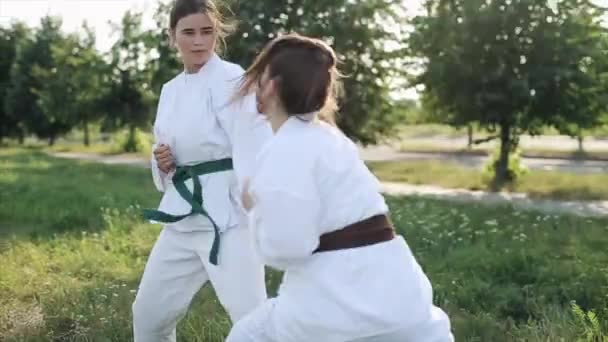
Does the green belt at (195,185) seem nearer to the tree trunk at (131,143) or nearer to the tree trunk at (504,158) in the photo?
the tree trunk at (504,158)

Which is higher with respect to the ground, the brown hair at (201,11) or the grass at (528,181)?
the brown hair at (201,11)

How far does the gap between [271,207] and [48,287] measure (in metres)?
4.49

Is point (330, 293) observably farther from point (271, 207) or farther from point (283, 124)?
point (283, 124)

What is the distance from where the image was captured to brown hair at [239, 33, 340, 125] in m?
2.47

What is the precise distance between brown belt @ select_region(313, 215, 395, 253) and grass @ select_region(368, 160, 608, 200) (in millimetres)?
11909

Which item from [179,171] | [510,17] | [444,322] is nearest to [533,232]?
[179,171]

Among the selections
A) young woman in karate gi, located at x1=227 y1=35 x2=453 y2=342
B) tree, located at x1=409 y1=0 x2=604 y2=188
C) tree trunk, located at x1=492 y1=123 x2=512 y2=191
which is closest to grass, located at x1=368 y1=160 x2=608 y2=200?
tree trunk, located at x1=492 y1=123 x2=512 y2=191

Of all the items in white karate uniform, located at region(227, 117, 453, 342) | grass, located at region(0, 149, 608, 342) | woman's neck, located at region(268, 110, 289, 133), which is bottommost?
grass, located at region(0, 149, 608, 342)

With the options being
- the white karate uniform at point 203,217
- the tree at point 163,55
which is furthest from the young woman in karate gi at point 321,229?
the tree at point 163,55

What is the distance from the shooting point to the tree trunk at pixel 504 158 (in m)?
16.5

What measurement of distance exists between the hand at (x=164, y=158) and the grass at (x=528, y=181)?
1122cm

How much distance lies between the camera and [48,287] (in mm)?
Answer: 6391

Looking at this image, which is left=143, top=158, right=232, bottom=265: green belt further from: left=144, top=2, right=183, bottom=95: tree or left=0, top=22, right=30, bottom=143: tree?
left=0, top=22, right=30, bottom=143: tree

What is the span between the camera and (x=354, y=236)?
2469 millimetres
